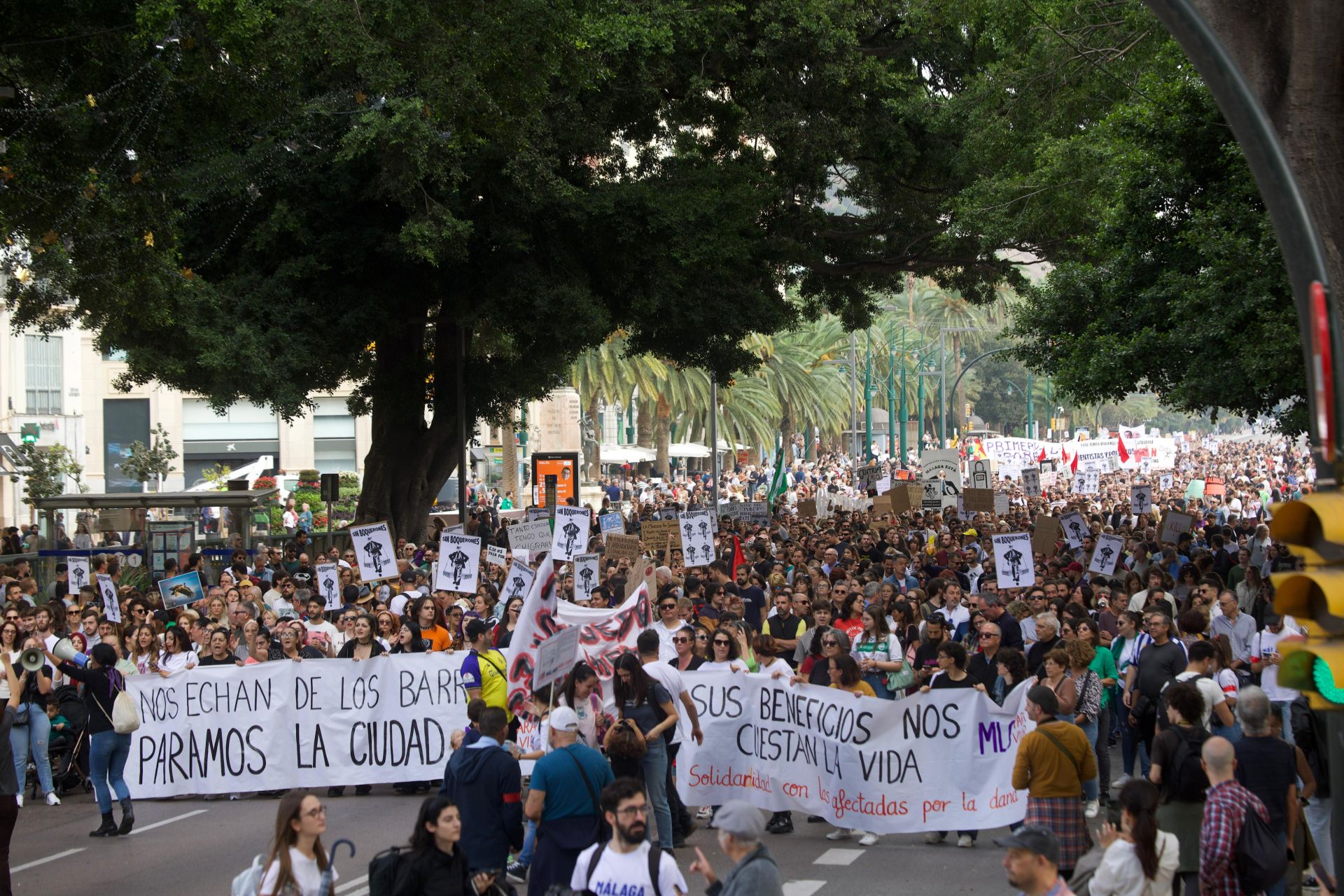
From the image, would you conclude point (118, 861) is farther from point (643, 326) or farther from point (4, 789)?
point (643, 326)

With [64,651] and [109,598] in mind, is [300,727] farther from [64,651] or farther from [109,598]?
[109,598]

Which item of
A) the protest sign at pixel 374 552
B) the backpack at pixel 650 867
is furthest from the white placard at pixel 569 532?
the backpack at pixel 650 867

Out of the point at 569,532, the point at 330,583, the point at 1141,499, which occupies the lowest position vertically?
the point at 330,583

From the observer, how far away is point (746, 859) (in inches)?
232

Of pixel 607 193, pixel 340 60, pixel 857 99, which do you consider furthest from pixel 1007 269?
pixel 340 60

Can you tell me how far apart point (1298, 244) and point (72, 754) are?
11379mm

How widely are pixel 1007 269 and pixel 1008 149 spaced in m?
7.43

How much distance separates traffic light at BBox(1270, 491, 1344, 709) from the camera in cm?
451

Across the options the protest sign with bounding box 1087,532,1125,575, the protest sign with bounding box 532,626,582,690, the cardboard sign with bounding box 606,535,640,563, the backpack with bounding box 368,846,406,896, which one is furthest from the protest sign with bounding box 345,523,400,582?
the backpack with bounding box 368,846,406,896

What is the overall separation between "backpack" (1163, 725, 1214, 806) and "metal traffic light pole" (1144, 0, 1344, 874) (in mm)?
2145

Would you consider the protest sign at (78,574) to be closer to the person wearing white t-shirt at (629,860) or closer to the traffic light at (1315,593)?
the person wearing white t-shirt at (629,860)

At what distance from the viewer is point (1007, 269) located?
32469mm

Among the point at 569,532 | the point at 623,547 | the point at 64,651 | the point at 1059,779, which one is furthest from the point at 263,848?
the point at 623,547

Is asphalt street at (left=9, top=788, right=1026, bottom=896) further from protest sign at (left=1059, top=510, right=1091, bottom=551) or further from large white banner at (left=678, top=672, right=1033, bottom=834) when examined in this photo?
protest sign at (left=1059, top=510, right=1091, bottom=551)
